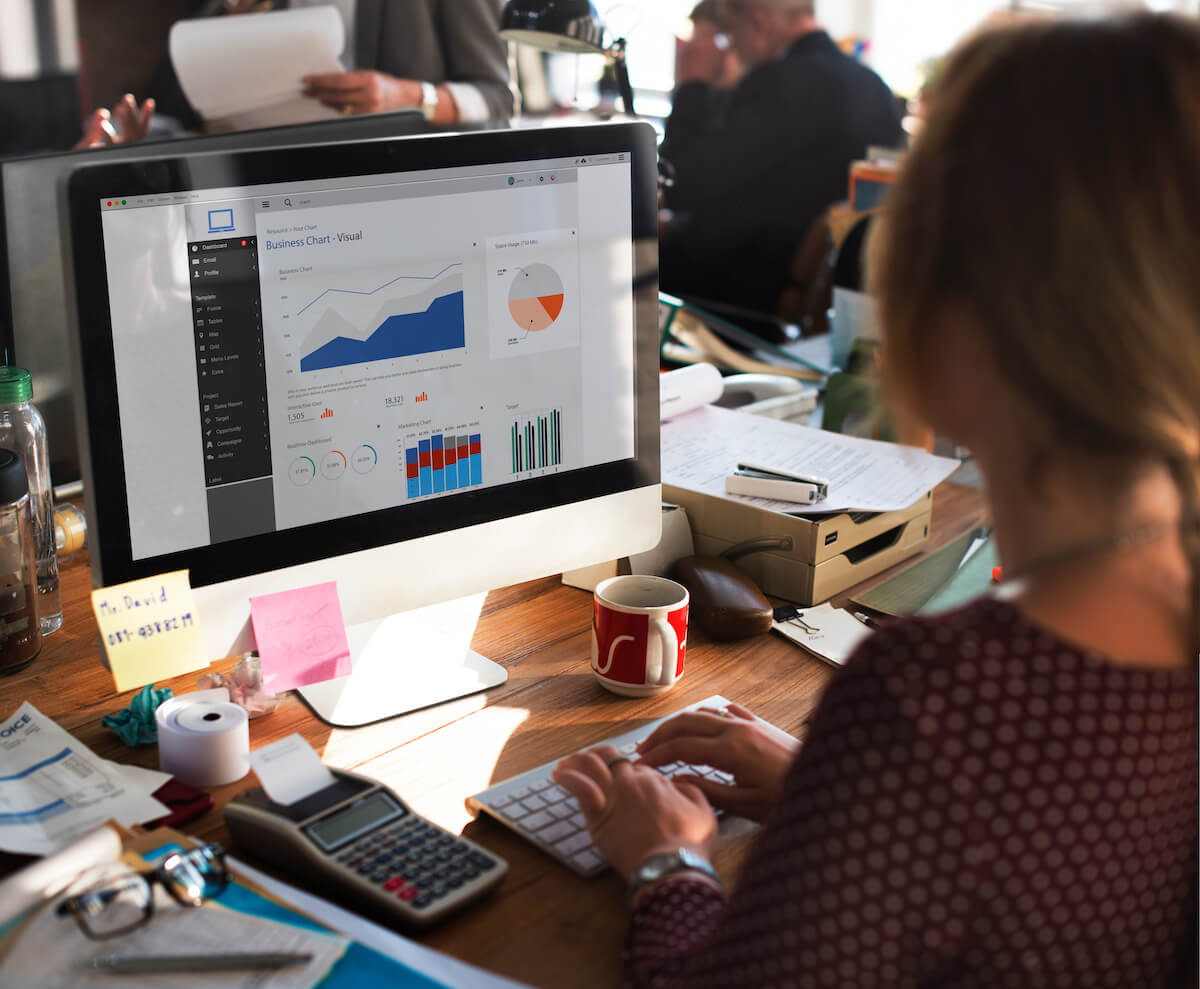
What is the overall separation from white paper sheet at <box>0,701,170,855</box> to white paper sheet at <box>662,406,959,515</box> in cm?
66

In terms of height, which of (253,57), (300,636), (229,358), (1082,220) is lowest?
(300,636)

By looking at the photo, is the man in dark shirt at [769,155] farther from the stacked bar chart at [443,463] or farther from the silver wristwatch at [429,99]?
the stacked bar chart at [443,463]

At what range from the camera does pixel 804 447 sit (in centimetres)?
145

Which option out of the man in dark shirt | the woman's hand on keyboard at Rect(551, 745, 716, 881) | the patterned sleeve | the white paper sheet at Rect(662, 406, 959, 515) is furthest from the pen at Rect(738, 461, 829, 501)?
the man in dark shirt

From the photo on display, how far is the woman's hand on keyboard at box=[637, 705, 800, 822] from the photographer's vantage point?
0.89m

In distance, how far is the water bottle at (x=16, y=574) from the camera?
1.03 metres

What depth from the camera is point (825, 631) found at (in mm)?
1198

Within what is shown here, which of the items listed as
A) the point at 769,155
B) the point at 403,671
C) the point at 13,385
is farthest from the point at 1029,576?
the point at 769,155

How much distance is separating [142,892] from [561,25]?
131cm

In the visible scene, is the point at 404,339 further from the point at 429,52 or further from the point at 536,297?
the point at 429,52

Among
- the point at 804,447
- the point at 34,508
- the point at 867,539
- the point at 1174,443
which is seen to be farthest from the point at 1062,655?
the point at 34,508

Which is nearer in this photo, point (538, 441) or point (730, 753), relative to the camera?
point (730, 753)

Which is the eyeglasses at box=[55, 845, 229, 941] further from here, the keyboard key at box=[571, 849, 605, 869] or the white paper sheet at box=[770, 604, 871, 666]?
the white paper sheet at box=[770, 604, 871, 666]

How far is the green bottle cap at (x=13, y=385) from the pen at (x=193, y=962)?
25.4 inches
